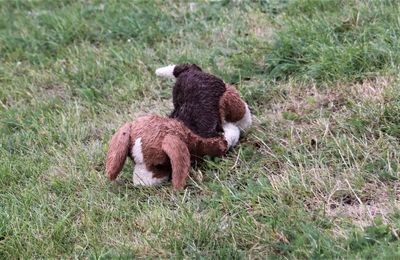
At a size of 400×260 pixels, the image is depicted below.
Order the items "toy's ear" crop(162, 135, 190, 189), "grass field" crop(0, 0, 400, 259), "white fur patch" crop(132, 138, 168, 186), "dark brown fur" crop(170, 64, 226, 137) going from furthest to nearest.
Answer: "dark brown fur" crop(170, 64, 226, 137) → "white fur patch" crop(132, 138, 168, 186) → "toy's ear" crop(162, 135, 190, 189) → "grass field" crop(0, 0, 400, 259)

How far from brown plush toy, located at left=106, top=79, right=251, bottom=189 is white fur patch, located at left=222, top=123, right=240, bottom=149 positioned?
2cm

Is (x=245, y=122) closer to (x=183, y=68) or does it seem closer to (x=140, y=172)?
(x=183, y=68)

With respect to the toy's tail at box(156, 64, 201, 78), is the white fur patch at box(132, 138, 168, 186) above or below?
below

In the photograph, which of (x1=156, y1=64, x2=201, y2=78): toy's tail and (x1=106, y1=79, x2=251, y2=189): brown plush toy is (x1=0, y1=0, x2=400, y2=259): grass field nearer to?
(x1=106, y1=79, x2=251, y2=189): brown plush toy

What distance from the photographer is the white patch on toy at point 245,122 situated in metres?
3.39

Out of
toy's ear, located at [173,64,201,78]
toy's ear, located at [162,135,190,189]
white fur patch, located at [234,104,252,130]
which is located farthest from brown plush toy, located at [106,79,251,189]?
toy's ear, located at [173,64,201,78]

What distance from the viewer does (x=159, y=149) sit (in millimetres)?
3012

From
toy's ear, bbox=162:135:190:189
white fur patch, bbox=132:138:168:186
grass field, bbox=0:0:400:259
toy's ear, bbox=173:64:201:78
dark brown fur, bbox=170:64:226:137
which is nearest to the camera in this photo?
grass field, bbox=0:0:400:259

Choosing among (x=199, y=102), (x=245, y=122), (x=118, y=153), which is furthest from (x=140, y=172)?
(x=245, y=122)

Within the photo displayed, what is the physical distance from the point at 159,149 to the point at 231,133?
17.5 inches

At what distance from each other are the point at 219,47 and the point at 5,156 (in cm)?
165

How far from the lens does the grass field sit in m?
2.65

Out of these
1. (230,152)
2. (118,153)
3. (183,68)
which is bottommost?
(230,152)

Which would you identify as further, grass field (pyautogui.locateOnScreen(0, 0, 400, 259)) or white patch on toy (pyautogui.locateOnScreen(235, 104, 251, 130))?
white patch on toy (pyautogui.locateOnScreen(235, 104, 251, 130))
